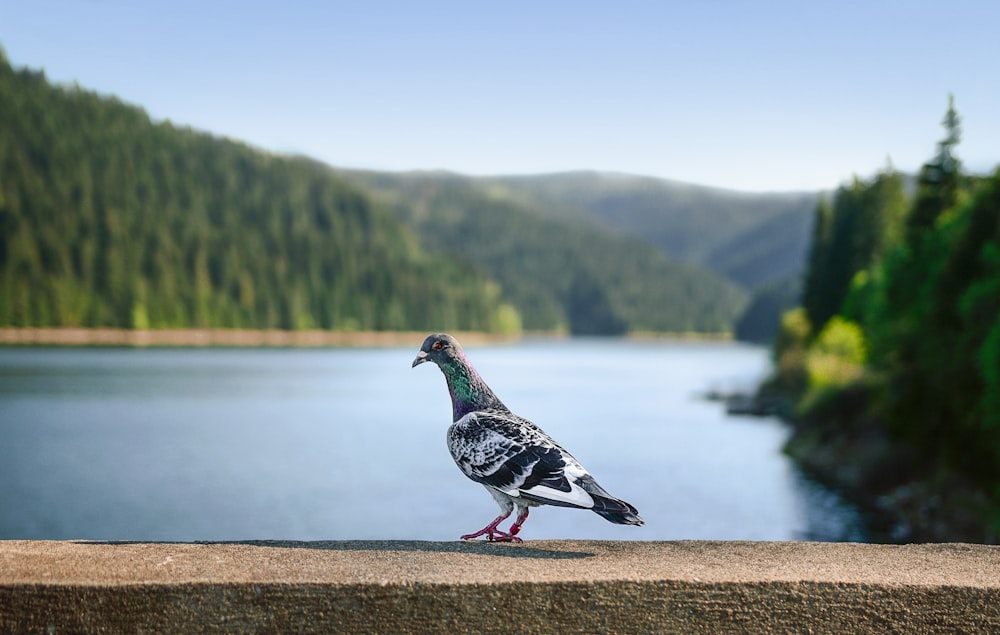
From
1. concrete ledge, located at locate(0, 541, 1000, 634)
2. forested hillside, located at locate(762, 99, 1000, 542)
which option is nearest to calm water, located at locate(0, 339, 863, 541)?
forested hillside, located at locate(762, 99, 1000, 542)

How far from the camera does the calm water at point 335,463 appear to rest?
38062mm

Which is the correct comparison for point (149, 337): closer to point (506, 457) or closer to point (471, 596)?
point (506, 457)

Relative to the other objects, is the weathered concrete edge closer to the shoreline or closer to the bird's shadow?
the bird's shadow

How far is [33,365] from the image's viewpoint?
117 meters

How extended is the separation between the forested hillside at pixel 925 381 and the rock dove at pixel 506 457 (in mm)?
24933

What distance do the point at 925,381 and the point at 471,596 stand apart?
3701cm

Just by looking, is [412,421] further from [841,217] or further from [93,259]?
[93,259]

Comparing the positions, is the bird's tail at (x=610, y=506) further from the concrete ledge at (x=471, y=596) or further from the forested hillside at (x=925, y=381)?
the forested hillside at (x=925, y=381)

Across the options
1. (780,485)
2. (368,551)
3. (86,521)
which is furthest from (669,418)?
(368,551)

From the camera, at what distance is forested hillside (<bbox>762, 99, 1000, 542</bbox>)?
101 ft

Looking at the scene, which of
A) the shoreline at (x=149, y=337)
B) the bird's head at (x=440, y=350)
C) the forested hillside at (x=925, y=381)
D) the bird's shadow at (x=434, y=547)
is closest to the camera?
the bird's shadow at (x=434, y=547)

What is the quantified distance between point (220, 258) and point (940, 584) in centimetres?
20219

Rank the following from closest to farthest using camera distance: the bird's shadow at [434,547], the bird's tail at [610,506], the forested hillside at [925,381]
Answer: the bird's tail at [610,506] → the bird's shadow at [434,547] → the forested hillside at [925,381]

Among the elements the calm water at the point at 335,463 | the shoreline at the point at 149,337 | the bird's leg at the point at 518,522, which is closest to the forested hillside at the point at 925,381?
the calm water at the point at 335,463
